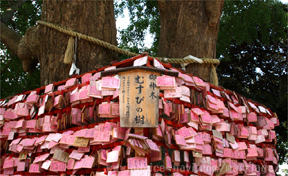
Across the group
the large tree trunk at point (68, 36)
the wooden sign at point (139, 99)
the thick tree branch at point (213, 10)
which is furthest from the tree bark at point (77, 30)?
the wooden sign at point (139, 99)

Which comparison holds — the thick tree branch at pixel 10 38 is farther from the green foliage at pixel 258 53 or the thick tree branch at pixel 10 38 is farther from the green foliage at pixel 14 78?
the green foliage at pixel 258 53

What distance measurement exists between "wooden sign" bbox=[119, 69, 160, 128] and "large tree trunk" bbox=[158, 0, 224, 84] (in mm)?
2305

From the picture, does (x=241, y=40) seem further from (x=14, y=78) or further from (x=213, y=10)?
(x=14, y=78)

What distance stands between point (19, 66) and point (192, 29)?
5206mm

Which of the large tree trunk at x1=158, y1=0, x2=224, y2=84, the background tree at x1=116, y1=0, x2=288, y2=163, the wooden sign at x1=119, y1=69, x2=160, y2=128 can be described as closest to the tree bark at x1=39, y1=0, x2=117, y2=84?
the large tree trunk at x1=158, y1=0, x2=224, y2=84

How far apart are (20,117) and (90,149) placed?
1.58 meters

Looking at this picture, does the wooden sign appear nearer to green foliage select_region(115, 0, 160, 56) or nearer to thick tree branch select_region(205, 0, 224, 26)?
thick tree branch select_region(205, 0, 224, 26)

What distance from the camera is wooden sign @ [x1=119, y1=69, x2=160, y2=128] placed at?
3.09 metres

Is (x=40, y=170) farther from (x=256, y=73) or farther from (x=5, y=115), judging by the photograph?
(x=256, y=73)

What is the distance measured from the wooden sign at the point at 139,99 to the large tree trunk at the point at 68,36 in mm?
1789

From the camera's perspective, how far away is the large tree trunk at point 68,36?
16.0ft

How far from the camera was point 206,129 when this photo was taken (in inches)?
158

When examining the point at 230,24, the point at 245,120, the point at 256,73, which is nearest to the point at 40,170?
the point at 245,120

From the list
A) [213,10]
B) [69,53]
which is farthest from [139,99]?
[213,10]
